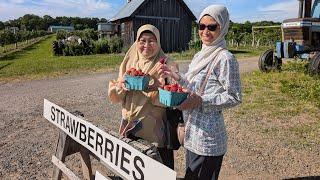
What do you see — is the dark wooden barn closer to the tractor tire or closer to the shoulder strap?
the tractor tire

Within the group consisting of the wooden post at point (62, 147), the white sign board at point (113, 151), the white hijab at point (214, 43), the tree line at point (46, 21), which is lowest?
the wooden post at point (62, 147)

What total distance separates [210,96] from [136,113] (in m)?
0.76

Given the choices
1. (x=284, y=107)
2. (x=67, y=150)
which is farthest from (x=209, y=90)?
(x=284, y=107)

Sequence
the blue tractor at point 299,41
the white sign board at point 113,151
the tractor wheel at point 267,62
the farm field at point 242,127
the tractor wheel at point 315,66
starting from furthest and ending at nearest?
the tractor wheel at point 267,62 < the blue tractor at point 299,41 < the tractor wheel at point 315,66 < the farm field at point 242,127 < the white sign board at point 113,151

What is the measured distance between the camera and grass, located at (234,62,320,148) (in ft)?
18.6

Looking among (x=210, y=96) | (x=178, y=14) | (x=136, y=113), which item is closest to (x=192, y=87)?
(x=210, y=96)

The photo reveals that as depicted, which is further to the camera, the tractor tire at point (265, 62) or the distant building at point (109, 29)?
the distant building at point (109, 29)

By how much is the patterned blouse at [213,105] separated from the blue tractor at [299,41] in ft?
31.4

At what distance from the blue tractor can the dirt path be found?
530cm

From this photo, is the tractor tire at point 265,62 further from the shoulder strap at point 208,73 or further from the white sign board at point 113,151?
the shoulder strap at point 208,73

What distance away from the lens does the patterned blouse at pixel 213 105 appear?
2.34m

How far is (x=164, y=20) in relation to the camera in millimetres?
25438

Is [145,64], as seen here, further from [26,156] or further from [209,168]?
[26,156]

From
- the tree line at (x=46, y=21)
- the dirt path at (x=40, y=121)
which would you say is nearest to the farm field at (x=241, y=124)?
the dirt path at (x=40, y=121)
